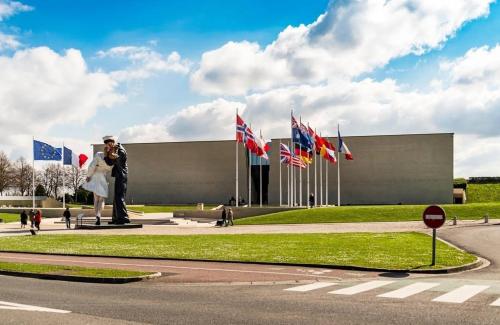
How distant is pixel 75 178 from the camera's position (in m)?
110

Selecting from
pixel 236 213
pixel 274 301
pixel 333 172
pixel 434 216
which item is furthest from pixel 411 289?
pixel 333 172

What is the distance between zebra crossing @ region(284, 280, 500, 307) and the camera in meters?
11.7

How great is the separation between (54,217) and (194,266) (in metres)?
50.0

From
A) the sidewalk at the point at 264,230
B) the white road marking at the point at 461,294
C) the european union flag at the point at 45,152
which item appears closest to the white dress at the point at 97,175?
the sidewalk at the point at 264,230

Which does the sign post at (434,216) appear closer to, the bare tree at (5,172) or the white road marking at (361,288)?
the white road marking at (361,288)

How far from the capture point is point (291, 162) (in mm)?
53969

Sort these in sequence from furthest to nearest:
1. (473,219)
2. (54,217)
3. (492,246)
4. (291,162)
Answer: (54,217) → (291,162) → (473,219) → (492,246)

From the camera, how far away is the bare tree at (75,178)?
109562 millimetres

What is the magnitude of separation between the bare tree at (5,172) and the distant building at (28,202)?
28.7 ft

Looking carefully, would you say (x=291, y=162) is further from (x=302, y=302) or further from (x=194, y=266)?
(x=302, y=302)

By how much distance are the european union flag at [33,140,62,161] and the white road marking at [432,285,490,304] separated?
47.8 metres

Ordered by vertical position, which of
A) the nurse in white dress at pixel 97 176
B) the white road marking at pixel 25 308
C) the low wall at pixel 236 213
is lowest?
the low wall at pixel 236 213

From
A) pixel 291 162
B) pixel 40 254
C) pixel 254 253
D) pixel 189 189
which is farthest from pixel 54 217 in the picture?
pixel 254 253

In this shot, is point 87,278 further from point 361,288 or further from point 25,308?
point 361,288
